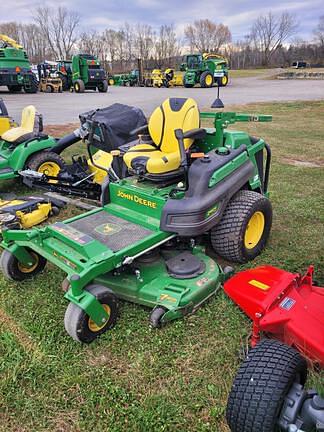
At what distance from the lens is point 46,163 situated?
195 inches

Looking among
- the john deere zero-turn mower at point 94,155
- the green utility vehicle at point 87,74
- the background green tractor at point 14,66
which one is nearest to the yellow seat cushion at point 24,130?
the john deere zero-turn mower at point 94,155

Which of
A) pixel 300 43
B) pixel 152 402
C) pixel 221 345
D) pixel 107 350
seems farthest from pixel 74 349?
pixel 300 43

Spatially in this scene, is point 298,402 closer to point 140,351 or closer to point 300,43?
point 140,351

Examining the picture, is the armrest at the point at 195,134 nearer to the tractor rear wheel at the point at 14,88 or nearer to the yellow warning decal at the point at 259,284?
the yellow warning decal at the point at 259,284

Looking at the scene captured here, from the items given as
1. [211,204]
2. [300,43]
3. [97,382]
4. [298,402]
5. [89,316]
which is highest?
[300,43]

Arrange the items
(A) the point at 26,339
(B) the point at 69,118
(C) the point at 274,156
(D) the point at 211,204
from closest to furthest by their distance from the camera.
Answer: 1. (A) the point at 26,339
2. (D) the point at 211,204
3. (C) the point at 274,156
4. (B) the point at 69,118

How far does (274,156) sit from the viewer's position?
21.4ft

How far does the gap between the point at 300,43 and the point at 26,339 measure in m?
74.3

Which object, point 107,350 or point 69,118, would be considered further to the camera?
point 69,118

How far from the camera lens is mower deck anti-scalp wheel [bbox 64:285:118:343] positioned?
222 centimetres

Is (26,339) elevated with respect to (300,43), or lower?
lower

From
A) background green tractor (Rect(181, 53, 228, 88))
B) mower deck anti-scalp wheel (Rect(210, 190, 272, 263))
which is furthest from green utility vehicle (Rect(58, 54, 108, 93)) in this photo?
mower deck anti-scalp wheel (Rect(210, 190, 272, 263))

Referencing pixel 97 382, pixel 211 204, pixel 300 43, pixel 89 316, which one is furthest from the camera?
pixel 300 43

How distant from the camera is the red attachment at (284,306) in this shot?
1941 mm
